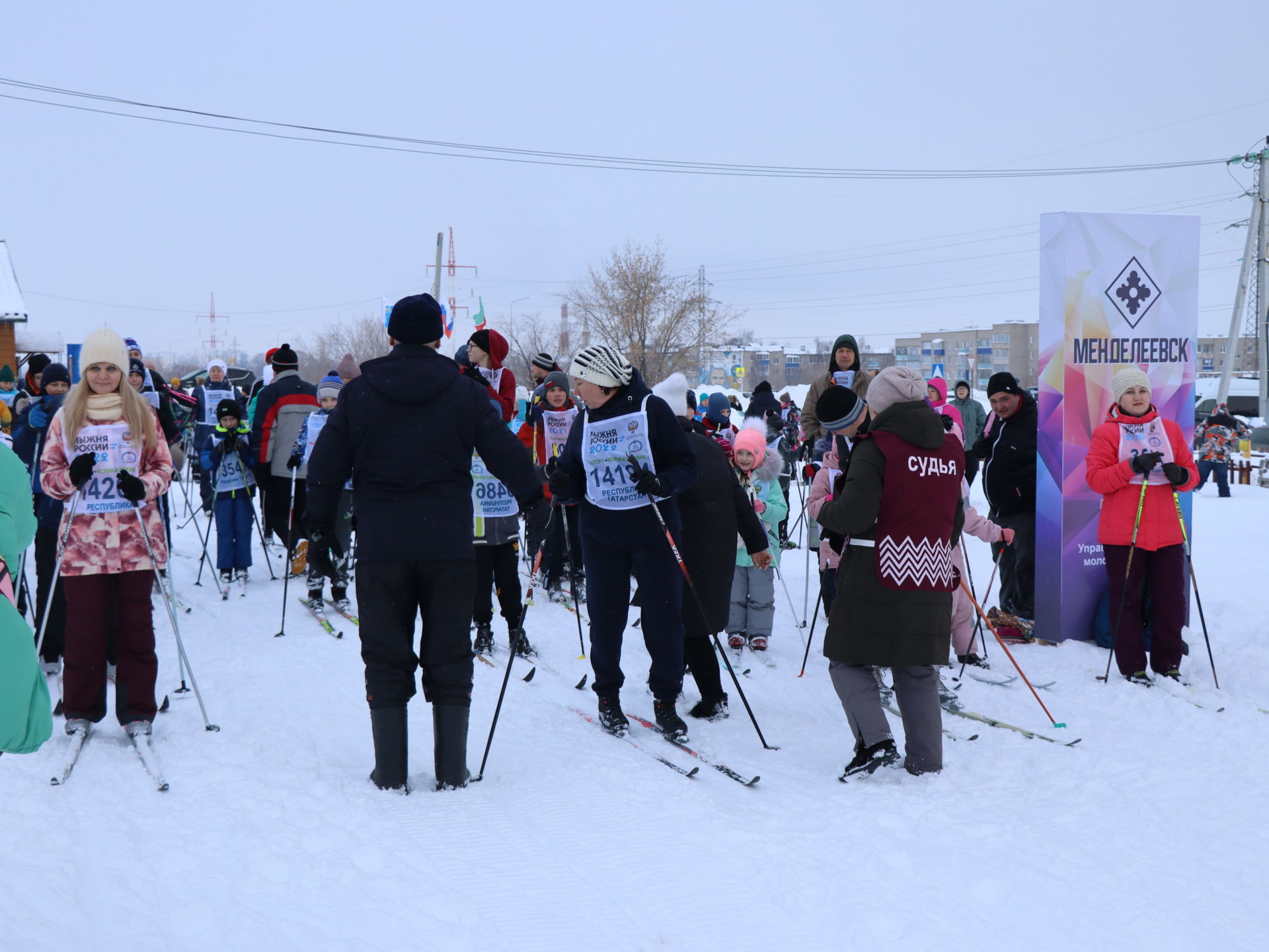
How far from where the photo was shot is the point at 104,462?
15.0 feet

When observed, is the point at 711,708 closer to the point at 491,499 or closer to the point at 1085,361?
the point at 491,499

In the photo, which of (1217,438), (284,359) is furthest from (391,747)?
(1217,438)

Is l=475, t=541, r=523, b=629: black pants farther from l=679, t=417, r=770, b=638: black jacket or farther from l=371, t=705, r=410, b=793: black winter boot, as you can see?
l=371, t=705, r=410, b=793: black winter boot

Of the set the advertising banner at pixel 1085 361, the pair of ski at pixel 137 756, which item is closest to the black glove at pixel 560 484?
the pair of ski at pixel 137 756

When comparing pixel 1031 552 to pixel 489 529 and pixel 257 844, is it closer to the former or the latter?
pixel 489 529

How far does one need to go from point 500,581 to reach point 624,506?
2030 mm

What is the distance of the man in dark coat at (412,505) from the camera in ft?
12.9

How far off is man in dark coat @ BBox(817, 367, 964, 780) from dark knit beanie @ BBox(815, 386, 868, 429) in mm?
366

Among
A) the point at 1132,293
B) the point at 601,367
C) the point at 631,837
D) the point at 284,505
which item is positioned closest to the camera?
the point at 631,837

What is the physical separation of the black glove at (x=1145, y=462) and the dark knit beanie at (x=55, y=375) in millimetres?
6431

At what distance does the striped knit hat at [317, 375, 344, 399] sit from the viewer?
27.9 feet

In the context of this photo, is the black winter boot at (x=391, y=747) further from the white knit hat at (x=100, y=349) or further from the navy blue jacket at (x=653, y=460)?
the white knit hat at (x=100, y=349)

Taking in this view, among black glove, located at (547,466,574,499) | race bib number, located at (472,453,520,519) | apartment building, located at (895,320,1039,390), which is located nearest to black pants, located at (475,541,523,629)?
race bib number, located at (472,453,520,519)

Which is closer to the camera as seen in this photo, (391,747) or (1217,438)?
(391,747)
